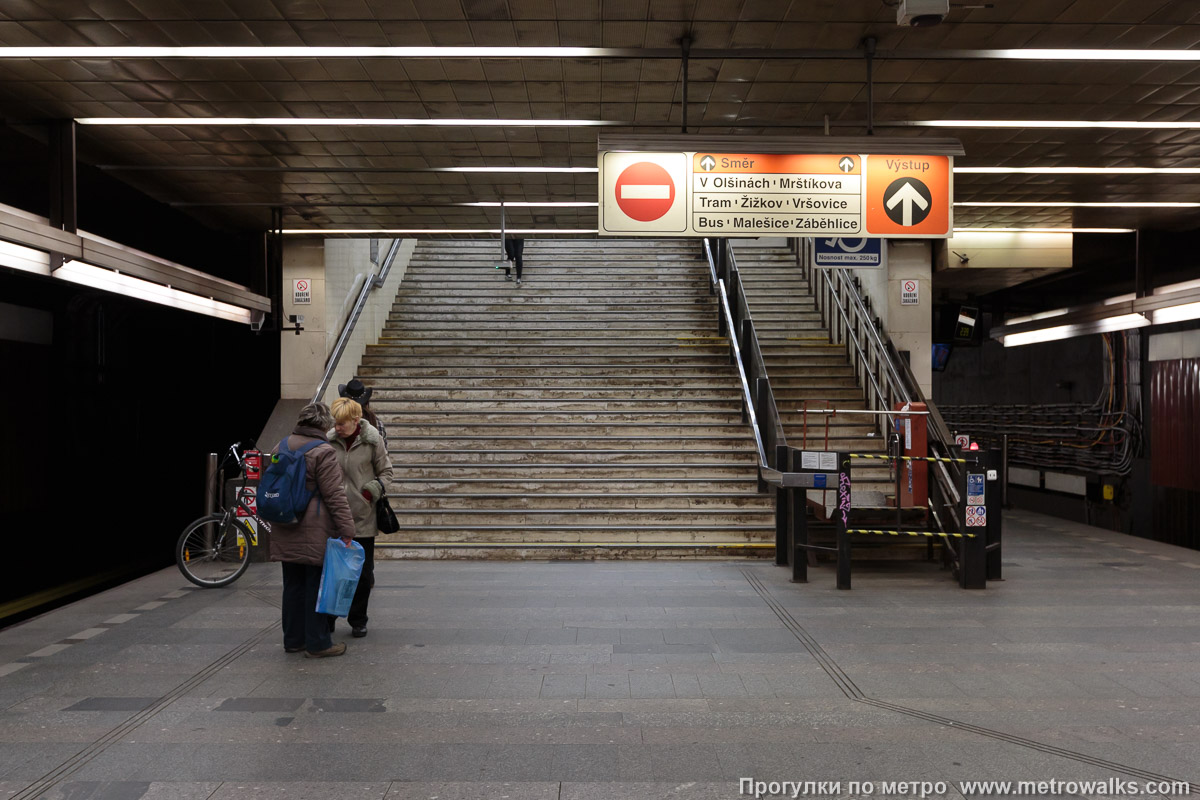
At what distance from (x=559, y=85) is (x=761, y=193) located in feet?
Answer: 5.94

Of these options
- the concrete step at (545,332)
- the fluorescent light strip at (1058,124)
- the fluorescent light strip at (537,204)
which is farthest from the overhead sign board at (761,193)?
the concrete step at (545,332)

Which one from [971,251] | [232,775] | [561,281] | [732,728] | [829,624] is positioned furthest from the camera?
Result: [561,281]

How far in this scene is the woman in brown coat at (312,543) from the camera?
213 inches

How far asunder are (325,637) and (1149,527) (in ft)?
40.5

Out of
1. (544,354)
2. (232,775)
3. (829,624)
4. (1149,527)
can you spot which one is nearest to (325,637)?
(232,775)

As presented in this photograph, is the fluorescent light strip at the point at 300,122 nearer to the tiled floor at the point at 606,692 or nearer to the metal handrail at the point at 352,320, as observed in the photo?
the metal handrail at the point at 352,320

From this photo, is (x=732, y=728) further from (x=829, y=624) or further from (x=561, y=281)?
(x=561, y=281)

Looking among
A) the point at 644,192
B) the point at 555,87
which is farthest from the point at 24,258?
the point at 644,192

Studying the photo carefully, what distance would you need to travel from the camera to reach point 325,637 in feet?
18.0

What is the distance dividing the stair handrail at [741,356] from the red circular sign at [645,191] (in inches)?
123

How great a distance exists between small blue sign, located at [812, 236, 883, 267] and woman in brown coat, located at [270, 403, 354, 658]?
21.9 ft

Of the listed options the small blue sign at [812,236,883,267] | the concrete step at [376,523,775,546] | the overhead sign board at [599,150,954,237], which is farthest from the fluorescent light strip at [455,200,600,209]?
the overhead sign board at [599,150,954,237]

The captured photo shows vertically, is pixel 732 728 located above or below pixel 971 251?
below

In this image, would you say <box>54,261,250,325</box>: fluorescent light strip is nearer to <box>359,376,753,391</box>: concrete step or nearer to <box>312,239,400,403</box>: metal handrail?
<box>312,239,400,403</box>: metal handrail
